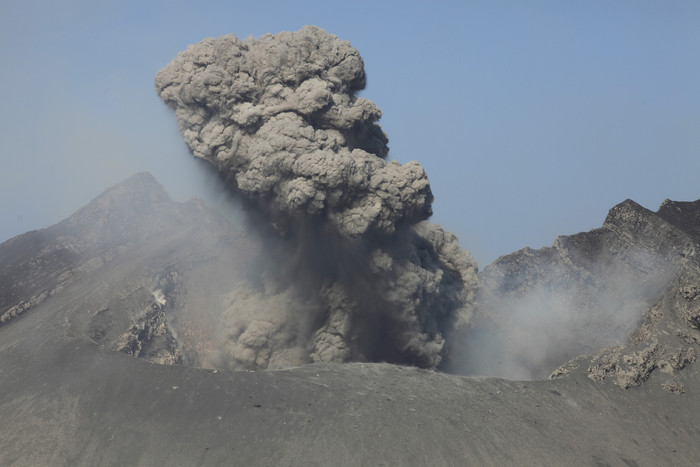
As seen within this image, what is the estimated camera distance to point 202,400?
11016mm

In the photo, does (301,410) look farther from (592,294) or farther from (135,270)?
(592,294)

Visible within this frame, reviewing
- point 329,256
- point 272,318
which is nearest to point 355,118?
point 329,256

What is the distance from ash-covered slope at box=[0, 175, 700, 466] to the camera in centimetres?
1005

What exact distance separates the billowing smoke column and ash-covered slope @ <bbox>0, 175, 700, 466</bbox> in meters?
3.61

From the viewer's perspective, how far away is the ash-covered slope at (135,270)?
1681 cm

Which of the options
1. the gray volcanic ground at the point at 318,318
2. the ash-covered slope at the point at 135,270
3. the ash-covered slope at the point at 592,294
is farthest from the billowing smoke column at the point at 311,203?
the ash-covered slope at the point at 592,294

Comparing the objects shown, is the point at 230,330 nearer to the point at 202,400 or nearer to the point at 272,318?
the point at 272,318

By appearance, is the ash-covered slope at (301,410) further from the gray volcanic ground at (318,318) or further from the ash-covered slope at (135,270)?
the ash-covered slope at (135,270)

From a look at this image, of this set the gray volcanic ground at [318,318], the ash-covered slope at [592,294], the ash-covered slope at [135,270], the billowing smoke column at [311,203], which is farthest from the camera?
the ash-covered slope at [135,270]

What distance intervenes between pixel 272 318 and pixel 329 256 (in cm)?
273

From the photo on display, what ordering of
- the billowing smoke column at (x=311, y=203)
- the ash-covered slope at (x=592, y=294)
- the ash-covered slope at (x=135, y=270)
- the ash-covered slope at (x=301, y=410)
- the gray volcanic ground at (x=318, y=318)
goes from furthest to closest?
1. the ash-covered slope at (x=135, y=270)
2. the ash-covered slope at (x=592, y=294)
3. the billowing smoke column at (x=311, y=203)
4. the gray volcanic ground at (x=318, y=318)
5. the ash-covered slope at (x=301, y=410)

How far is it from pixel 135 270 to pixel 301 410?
11.0 m

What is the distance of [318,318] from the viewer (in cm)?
1753

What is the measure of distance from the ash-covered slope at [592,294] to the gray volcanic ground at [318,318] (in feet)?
0.24
